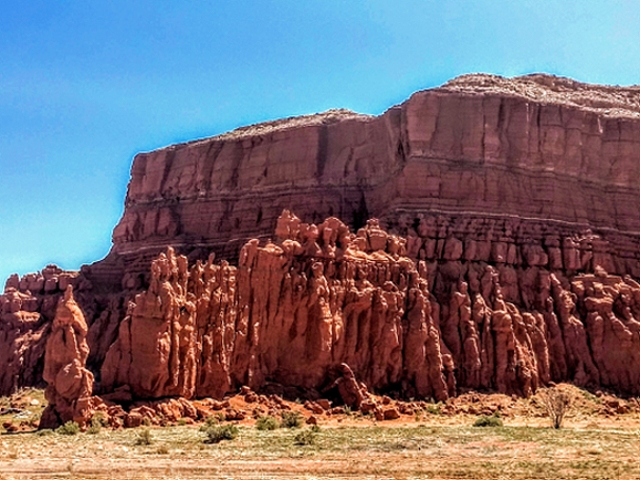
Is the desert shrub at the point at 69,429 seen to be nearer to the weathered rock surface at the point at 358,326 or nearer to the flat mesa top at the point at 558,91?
the weathered rock surface at the point at 358,326

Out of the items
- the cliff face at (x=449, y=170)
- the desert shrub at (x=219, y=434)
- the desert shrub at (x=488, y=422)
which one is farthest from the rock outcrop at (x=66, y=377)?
the cliff face at (x=449, y=170)

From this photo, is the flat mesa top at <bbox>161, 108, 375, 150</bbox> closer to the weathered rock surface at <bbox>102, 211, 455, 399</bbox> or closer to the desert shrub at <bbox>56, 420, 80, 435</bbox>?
the weathered rock surface at <bbox>102, 211, 455, 399</bbox>

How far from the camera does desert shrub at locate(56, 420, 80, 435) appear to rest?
35.8m

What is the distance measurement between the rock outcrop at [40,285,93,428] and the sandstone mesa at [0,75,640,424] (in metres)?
0.09

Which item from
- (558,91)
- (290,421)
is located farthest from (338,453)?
(558,91)

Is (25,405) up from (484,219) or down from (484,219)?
down

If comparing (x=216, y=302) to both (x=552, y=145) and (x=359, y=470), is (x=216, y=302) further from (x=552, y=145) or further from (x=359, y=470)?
(x=552, y=145)

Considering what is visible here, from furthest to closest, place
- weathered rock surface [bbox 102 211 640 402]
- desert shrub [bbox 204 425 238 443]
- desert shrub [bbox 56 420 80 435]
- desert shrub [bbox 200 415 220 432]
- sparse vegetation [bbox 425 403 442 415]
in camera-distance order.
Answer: sparse vegetation [bbox 425 403 442 415], weathered rock surface [bbox 102 211 640 402], desert shrub [bbox 200 415 220 432], desert shrub [bbox 56 420 80 435], desert shrub [bbox 204 425 238 443]

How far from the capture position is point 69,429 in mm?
35812

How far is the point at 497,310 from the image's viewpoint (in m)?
54.2

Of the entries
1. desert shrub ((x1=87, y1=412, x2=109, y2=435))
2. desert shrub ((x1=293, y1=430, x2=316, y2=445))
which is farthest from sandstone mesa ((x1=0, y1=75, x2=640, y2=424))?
desert shrub ((x1=293, y1=430, x2=316, y2=445))

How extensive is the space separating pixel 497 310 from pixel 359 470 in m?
30.6

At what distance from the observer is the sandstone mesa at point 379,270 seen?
46.8 m

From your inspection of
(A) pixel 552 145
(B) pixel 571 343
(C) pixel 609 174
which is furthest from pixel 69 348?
(C) pixel 609 174
